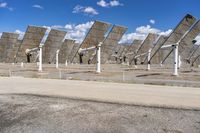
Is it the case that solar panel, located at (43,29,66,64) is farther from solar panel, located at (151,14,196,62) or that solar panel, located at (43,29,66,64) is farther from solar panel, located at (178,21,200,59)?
solar panel, located at (178,21,200,59)

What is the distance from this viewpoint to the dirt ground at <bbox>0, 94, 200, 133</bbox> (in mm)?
6648

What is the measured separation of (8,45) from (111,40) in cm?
1737

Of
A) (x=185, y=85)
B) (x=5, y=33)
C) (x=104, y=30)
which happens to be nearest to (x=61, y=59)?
(x=5, y=33)

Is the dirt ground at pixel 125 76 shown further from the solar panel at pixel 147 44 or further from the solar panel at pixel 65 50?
the solar panel at pixel 147 44

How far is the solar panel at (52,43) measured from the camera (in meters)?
40.2

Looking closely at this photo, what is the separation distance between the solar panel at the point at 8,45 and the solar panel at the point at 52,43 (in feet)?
19.0

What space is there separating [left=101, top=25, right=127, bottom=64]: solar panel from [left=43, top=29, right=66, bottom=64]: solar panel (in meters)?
8.23

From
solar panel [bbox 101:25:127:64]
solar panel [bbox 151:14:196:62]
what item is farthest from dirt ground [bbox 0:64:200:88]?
solar panel [bbox 101:25:127:64]

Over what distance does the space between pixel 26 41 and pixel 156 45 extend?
76.4 feet

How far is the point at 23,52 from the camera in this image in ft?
115

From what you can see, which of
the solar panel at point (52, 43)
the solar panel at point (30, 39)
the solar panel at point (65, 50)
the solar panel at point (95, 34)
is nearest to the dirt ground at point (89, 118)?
the solar panel at point (95, 34)

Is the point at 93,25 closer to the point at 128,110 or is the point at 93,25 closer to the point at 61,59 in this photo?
the point at 61,59

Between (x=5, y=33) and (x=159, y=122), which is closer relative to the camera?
(x=159, y=122)

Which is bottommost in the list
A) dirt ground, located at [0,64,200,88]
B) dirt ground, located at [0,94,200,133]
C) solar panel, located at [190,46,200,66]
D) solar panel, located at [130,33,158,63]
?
dirt ground, located at [0,94,200,133]
